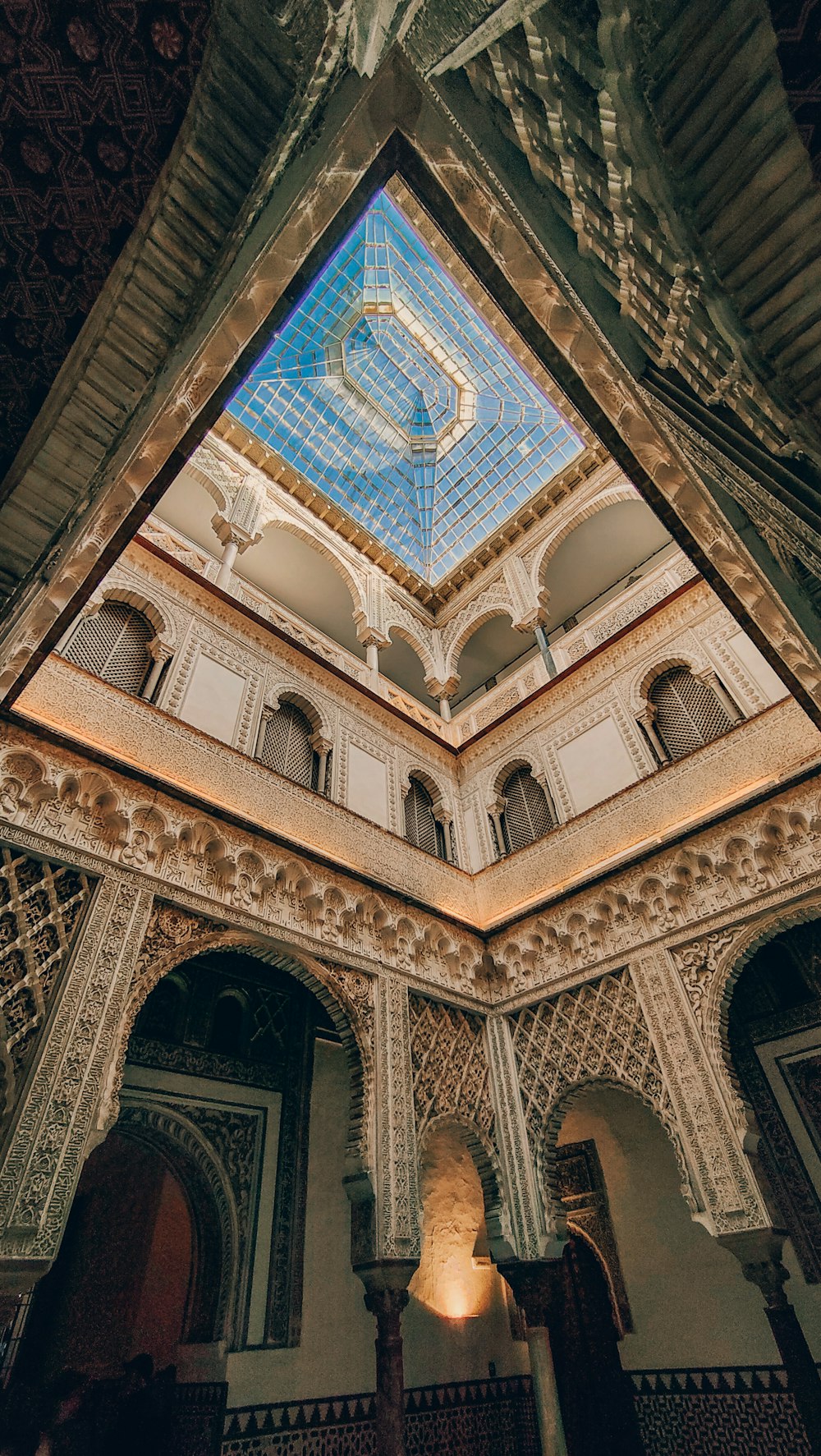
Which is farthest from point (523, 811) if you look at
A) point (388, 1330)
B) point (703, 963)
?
point (388, 1330)

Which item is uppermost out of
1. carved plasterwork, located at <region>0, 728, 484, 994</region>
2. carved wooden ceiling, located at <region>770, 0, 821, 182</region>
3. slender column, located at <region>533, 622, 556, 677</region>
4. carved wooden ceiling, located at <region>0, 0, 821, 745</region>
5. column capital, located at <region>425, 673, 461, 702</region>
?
column capital, located at <region>425, 673, 461, 702</region>

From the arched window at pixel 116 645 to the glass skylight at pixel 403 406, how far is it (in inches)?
146

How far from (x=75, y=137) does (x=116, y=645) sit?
507 cm

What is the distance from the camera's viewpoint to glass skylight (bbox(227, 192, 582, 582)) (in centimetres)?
829

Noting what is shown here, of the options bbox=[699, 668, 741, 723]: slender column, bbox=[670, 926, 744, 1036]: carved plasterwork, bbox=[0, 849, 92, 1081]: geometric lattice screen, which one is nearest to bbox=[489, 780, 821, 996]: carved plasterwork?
bbox=[670, 926, 744, 1036]: carved plasterwork

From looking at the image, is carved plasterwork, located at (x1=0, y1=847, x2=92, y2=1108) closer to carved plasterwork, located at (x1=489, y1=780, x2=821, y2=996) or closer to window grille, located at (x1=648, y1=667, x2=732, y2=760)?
carved plasterwork, located at (x1=489, y1=780, x2=821, y2=996)

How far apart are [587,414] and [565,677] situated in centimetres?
524

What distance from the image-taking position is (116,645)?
626 cm

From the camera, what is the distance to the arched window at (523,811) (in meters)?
7.72

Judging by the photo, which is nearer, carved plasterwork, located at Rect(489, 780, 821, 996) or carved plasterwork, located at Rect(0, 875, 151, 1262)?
carved plasterwork, located at Rect(0, 875, 151, 1262)

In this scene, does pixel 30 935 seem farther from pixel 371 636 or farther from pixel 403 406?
pixel 403 406

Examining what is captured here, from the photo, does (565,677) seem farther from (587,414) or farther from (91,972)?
(91,972)

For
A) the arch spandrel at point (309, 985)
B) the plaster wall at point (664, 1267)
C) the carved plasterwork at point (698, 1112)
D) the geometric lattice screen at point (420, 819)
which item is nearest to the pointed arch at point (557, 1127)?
the carved plasterwork at point (698, 1112)

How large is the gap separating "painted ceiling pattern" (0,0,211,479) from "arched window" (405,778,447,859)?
6.28m
